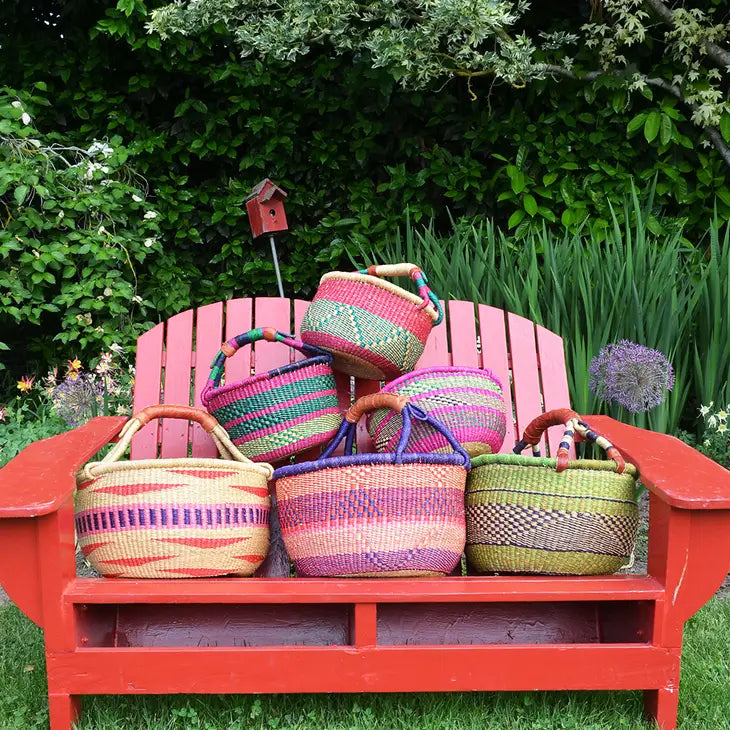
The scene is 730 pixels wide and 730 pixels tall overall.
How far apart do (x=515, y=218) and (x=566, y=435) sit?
7.46 ft

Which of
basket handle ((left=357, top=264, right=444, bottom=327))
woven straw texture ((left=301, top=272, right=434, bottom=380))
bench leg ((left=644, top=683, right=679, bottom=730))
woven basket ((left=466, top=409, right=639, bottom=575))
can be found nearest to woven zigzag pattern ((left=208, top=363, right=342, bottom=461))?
woven straw texture ((left=301, top=272, right=434, bottom=380))

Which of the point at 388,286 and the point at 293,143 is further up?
the point at 293,143

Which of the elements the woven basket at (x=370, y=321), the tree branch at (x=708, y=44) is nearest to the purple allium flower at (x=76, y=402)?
the woven basket at (x=370, y=321)

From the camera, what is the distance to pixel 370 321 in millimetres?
2057

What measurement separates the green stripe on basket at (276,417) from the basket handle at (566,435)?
0.54 meters

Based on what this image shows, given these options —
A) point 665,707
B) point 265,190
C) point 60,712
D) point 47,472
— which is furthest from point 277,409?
point 265,190

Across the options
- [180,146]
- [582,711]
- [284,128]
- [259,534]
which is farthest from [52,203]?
[582,711]

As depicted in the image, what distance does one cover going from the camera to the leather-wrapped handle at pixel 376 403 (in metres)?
1.85

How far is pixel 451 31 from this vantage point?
11.5 ft

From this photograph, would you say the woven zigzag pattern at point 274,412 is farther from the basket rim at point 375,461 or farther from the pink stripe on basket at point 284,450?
the basket rim at point 375,461

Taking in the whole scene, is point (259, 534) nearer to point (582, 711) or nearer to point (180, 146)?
point (582, 711)

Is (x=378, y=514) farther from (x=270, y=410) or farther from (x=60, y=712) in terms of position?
(x=60, y=712)

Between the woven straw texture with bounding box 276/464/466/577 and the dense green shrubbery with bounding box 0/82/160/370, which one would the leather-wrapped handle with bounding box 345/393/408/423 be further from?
the dense green shrubbery with bounding box 0/82/160/370

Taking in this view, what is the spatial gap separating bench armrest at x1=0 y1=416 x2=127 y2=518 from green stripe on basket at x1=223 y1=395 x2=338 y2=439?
305 millimetres
